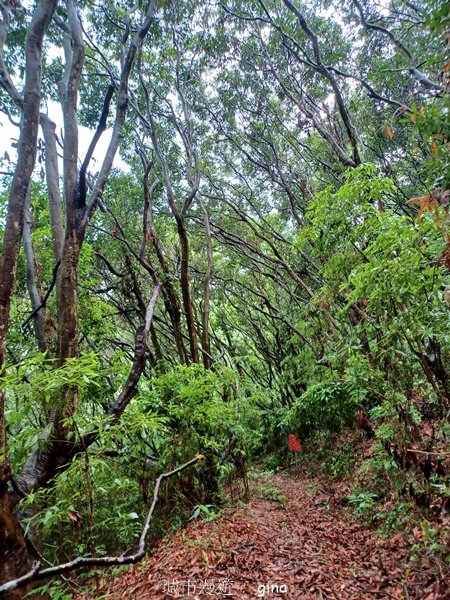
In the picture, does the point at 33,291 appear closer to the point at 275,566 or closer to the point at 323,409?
the point at 275,566

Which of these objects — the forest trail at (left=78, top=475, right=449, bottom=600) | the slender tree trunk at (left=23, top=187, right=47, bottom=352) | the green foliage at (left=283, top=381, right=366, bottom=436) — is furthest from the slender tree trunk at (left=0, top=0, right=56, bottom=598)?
the green foliage at (left=283, top=381, right=366, bottom=436)

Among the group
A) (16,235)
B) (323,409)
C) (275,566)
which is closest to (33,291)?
(16,235)

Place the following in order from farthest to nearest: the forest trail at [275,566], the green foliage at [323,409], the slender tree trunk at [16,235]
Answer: the green foliage at [323,409] → the forest trail at [275,566] → the slender tree trunk at [16,235]

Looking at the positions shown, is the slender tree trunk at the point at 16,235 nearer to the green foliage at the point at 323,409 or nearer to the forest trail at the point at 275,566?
the forest trail at the point at 275,566

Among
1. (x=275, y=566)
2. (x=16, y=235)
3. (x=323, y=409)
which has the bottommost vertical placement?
(x=275, y=566)

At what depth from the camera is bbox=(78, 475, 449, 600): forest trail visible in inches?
112

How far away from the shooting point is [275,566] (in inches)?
129

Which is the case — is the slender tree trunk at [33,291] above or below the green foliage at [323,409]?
above

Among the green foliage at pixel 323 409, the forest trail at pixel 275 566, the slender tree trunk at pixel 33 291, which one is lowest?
the forest trail at pixel 275 566

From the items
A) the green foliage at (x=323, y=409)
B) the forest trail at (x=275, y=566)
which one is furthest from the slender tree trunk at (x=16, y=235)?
Result: the green foliage at (x=323, y=409)

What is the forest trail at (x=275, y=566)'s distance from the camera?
9.34ft

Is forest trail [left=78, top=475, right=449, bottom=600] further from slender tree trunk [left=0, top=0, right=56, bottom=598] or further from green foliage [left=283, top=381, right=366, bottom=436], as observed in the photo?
green foliage [left=283, top=381, right=366, bottom=436]

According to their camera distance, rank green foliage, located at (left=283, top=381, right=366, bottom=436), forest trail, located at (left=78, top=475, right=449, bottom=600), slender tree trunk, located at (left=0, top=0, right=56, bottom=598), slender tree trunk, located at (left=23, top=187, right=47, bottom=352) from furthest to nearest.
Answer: green foliage, located at (left=283, top=381, right=366, bottom=436) → slender tree trunk, located at (left=23, top=187, right=47, bottom=352) → forest trail, located at (left=78, top=475, right=449, bottom=600) → slender tree trunk, located at (left=0, top=0, right=56, bottom=598)

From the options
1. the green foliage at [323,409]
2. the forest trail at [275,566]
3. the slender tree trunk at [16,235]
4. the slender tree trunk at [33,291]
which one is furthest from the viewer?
the green foliage at [323,409]
